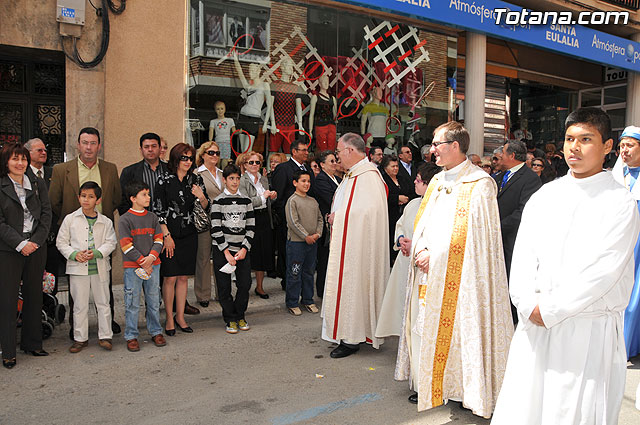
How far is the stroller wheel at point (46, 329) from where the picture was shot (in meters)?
5.62

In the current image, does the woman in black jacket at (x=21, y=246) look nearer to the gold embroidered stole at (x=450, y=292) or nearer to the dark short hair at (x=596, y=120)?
the gold embroidered stole at (x=450, y=292)

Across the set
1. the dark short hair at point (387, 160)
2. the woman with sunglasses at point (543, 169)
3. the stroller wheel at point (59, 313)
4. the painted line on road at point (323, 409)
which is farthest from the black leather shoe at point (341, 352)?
the woman with sunglasses at point (543, 169)

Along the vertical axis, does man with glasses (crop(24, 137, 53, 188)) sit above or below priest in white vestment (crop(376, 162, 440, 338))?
above

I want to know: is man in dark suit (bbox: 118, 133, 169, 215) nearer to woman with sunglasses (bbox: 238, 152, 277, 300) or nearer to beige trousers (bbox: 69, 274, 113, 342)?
beige trousers (bbox: 69, 274, 113, 342)

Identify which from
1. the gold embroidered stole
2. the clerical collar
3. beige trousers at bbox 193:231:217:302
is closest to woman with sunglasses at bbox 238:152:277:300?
beige trousers at bbox 193:231:217:302

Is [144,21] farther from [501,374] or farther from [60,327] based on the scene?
[501,374]

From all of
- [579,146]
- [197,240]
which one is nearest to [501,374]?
[579,146]

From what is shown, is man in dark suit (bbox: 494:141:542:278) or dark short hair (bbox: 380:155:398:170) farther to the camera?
dark short hair (bbox: 380:155:398:170)

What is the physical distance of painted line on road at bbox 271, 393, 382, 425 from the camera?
12.8 ft

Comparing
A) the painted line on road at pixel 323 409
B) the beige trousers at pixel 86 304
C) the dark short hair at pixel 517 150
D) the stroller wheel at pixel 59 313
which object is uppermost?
the dark short hair at pixel 517 150

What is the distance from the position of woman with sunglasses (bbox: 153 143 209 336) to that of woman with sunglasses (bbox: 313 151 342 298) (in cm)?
179

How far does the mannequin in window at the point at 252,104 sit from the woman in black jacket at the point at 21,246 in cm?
463

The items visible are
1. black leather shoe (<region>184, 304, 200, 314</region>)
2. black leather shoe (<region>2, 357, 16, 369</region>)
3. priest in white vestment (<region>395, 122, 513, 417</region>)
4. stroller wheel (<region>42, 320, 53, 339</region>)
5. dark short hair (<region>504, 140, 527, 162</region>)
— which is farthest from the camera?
black leather shoe (<region>184, 304, 200, 314</region>)

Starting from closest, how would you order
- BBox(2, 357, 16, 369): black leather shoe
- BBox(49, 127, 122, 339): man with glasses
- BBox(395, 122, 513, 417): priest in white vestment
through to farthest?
BBox(395, 122, 513, 417): priest in white vestment
BBox(2, 357, 16, 369): black leather shoe
BBox(49, 127, 122, 339): man with glasses
